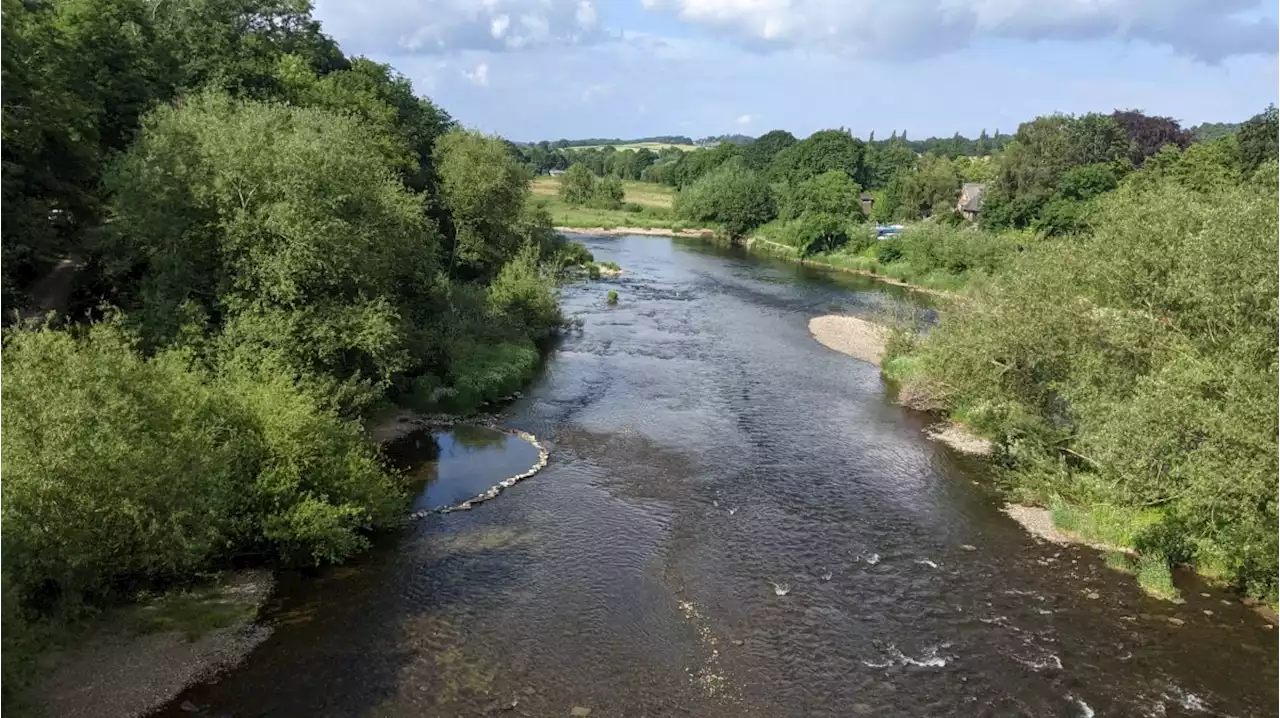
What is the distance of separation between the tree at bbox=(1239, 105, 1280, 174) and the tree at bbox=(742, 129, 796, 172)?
9158 cm

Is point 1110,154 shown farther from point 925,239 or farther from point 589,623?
point 589,623

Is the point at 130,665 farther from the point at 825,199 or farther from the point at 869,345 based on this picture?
the point at 825,199

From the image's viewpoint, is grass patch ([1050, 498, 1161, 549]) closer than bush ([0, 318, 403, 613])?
No

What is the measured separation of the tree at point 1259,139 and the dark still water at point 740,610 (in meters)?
64.9

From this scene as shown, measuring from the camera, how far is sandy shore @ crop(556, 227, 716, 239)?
11733 centimetres

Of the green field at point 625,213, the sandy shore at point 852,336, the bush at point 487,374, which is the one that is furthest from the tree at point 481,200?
the green field at point 625,213

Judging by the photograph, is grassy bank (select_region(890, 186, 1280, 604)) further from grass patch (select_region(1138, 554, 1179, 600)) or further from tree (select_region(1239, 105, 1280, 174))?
tree (select_region(1239, 105, 1280, 174))

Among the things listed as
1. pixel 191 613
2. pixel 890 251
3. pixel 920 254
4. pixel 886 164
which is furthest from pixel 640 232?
pixel 191 613

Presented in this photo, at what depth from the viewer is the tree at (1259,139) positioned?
75.6 meters

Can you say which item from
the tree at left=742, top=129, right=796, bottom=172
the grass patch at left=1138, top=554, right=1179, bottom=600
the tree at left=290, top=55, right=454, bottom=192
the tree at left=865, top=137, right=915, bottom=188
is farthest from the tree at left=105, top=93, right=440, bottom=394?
the tree at left=742, top=129, right=796, bottom=172

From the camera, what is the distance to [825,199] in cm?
10188

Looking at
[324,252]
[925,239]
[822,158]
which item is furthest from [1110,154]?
[324,252]

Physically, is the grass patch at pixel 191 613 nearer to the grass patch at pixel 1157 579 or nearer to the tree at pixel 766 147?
the grass patch at pixel 1157 579

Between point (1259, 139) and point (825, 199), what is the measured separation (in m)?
42.5
